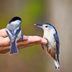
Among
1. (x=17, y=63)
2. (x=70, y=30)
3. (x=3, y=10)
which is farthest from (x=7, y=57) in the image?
(x=70, y=30)

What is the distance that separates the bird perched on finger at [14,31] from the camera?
3.66 ft

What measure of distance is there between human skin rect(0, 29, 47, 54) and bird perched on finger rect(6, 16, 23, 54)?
0.02 metres

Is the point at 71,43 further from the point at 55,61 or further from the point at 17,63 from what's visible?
the point at 17,63

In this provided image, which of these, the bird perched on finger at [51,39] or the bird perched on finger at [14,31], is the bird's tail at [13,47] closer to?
the bird perched on finger at [14,31]

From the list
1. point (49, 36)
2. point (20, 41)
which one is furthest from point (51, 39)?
point (20, 41)

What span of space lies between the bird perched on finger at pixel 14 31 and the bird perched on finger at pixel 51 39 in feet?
0.32

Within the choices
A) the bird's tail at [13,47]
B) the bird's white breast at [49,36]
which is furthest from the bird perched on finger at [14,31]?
the bird's white breast at [49,36]

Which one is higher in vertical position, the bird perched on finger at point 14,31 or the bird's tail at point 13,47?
the bird perched on finger at point 14,31

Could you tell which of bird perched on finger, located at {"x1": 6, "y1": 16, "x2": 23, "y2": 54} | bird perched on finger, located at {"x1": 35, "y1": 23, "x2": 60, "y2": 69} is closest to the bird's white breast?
bird perched on finger, located at {"x1": 35, "y1": 23, "x2": 60, "y2": 69}

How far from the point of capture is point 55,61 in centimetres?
122

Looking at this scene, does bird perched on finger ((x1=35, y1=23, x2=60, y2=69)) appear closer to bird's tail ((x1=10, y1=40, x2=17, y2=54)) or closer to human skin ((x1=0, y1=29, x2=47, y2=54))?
human skin ((x1=0, y1=29, x2=47, y2=54))

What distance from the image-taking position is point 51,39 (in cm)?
119

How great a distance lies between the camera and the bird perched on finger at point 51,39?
3.87 feet

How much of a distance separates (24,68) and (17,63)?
4 centimetres
